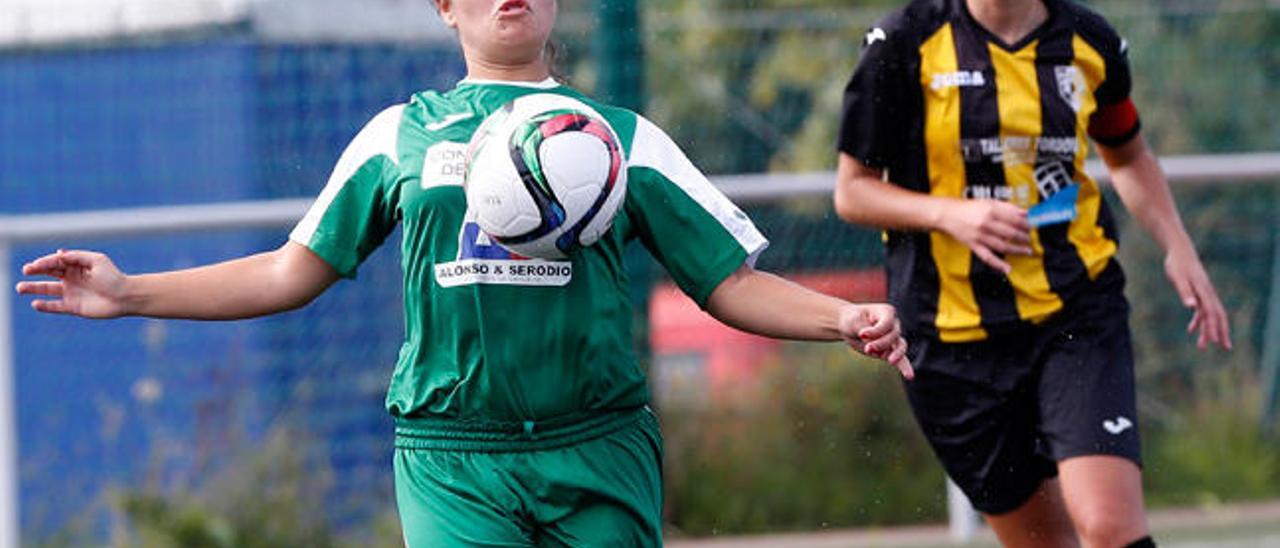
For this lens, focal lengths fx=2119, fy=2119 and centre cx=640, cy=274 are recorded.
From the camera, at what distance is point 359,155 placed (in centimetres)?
421

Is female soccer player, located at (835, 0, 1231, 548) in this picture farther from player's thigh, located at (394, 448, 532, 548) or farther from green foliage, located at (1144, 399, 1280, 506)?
green foliage, located at (1144, 399, 1280, 506)

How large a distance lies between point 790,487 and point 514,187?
5.28 meters

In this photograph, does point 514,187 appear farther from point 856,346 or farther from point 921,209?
point 921,209

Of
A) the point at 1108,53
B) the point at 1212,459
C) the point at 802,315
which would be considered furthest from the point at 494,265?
the point at 1212,459

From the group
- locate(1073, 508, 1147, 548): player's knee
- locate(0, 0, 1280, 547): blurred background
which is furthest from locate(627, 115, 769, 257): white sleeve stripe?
locate(0, 0, 1280, 547): blurred background

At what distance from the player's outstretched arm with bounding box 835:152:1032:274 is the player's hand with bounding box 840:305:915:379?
3.78 feet

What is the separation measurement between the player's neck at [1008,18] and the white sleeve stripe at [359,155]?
1.84 m

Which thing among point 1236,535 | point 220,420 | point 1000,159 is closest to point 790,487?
point 1236,535

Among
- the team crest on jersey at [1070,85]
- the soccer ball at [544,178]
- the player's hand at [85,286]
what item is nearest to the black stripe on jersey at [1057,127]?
the team crest on jersey at [1070,85]

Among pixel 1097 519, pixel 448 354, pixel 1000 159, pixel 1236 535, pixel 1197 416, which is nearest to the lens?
pixel 448 354

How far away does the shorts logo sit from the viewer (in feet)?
17.0

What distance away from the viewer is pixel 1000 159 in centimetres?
537

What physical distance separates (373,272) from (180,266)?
789 mm

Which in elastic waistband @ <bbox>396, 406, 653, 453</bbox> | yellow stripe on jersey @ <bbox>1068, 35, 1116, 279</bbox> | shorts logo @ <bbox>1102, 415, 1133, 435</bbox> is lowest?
shorts logo @ <bbox>1102, 415, 1133, 435</bbox>
